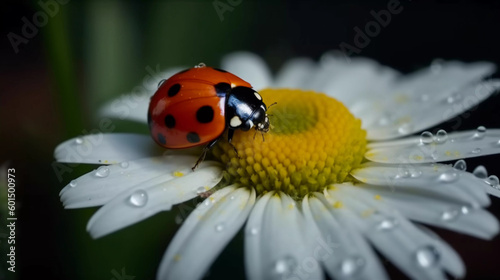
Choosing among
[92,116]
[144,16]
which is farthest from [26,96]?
→ [144,16]

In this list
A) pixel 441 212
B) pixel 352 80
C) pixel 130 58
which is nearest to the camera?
pixel 441 212

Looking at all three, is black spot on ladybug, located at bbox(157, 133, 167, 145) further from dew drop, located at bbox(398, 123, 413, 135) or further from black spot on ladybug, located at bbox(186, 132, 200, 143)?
dew drop, located at bbox(398, 123, 413, 135)

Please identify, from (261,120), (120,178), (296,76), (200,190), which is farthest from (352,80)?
(120,178)

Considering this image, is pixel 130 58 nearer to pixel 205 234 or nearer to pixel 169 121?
pixel 169 121

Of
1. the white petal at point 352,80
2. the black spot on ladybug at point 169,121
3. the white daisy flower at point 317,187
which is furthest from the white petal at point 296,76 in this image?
the black spot on ladybug at point 169,121

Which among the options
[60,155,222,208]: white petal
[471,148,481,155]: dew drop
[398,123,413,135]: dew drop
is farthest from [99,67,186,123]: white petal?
[471,148,481,155]: dew drop

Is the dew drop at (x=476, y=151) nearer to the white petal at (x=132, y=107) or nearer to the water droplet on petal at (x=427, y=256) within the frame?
the water droplet on petal at (x=427, y=256)
